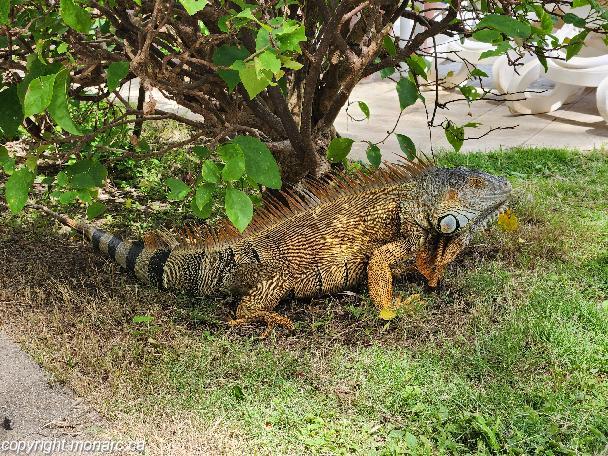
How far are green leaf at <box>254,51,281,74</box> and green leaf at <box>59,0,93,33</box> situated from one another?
0.54 metres

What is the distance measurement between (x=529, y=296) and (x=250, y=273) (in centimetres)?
158

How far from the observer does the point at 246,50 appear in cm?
297

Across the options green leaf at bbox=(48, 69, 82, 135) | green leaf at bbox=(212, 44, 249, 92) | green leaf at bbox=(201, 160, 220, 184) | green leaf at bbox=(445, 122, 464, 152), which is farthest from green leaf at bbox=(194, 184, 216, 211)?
green leaf at bbox=(445, 122, 464, 152)

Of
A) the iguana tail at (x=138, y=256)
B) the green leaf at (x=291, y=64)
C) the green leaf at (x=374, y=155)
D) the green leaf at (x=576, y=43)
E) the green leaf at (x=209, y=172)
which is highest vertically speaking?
the green leaf at (x=576, y=43)

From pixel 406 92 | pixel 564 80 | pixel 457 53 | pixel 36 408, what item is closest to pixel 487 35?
pixel 406 92

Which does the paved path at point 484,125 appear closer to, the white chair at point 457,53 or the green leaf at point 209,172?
the white chair at point 457,53

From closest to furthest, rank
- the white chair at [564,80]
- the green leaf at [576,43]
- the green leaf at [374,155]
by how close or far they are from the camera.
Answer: the green leaf at [576,43] < the green leaf at [374,155] < the white chair at [564,80]

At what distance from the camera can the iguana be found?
12.3 ft

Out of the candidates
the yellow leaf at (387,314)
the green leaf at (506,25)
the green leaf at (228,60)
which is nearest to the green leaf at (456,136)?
the yellow leaf at (387,314)

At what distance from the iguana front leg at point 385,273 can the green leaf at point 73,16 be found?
7.10 feet

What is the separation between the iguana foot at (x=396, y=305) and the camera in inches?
144

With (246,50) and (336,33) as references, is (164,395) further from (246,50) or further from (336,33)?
(336,33)

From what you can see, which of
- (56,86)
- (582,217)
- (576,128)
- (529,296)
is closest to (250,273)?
(529,296)

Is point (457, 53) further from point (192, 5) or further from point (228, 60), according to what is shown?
point (192, 5)
